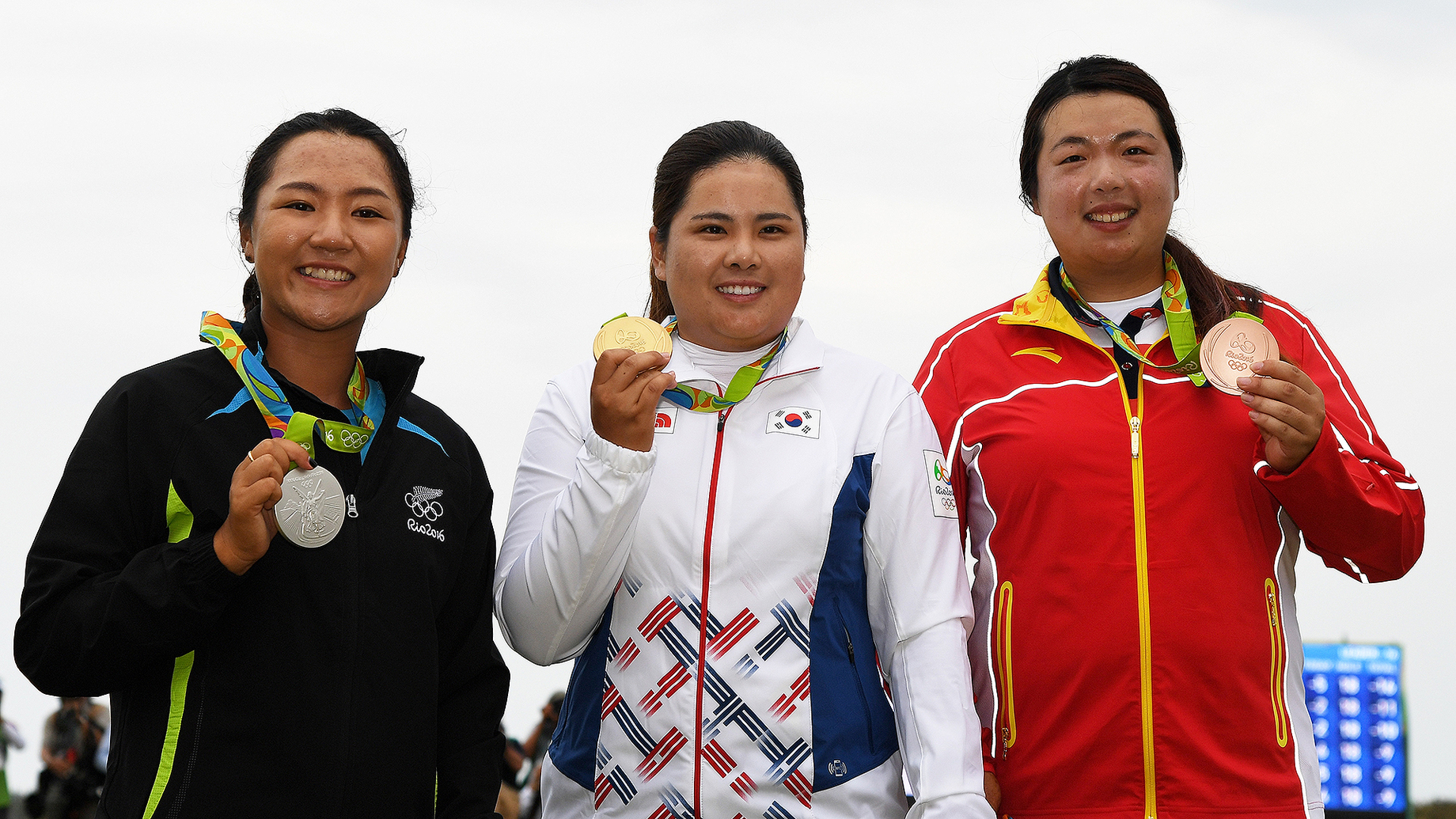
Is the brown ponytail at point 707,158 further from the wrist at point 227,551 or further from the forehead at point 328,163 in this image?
the wrist at point 227,551

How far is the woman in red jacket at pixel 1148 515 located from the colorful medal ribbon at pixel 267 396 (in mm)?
1569

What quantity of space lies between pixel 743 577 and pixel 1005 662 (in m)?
0.79

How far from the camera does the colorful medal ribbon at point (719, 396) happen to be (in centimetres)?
302

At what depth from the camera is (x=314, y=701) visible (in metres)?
2.57

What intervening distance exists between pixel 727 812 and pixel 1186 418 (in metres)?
1.55

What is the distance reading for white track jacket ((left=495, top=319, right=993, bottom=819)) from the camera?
2730 mm

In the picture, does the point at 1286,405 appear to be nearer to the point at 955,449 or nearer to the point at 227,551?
the point at 955,449

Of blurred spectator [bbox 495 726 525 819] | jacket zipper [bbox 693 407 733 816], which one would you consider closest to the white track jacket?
jacket zipper [bbox 693 407 733 816]

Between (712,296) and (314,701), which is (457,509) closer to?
(314,701)

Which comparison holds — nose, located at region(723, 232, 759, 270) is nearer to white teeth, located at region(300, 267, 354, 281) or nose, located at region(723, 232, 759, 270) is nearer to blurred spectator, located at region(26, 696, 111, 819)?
white teeth, located at region(300, 267, 354, 281)

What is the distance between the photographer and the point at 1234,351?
303cm

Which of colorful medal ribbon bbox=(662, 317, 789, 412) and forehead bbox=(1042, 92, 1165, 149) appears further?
forehead bbox=(1042, 92, 1165, 149)

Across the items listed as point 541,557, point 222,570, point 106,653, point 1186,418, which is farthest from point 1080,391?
point 106,653

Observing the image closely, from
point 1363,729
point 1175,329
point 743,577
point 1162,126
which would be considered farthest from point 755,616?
point 1363,729
